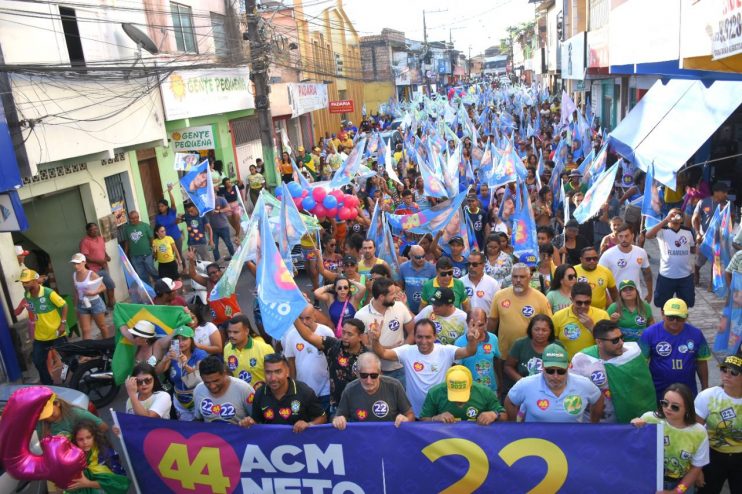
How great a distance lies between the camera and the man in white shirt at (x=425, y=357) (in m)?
5.40

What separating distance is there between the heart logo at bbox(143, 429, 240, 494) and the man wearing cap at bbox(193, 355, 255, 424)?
0.68ft

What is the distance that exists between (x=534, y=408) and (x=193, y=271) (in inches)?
203

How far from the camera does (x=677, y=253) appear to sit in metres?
7.71

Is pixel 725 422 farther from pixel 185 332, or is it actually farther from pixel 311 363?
pixel 185 332

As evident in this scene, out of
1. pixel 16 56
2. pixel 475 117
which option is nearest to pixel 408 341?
pixel 16 56

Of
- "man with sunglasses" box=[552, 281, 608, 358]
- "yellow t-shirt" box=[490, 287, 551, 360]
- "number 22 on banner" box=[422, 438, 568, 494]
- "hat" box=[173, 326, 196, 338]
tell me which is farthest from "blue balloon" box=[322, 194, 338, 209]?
"number 22 on banner" box=[422, 438, 568, 494]

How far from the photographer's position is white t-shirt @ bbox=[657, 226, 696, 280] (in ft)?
25.2

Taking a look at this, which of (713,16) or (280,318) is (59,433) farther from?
(713,16)

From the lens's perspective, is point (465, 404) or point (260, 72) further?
point (260, 72)

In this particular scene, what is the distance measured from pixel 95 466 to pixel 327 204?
7.80 meters

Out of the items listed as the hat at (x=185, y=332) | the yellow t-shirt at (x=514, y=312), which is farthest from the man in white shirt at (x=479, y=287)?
the hat at (x=185, y=332)

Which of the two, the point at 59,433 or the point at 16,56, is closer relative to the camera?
the point at 59,433

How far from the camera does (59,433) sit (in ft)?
16.8

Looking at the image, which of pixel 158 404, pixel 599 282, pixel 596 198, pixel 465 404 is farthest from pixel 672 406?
pixel 596 198
